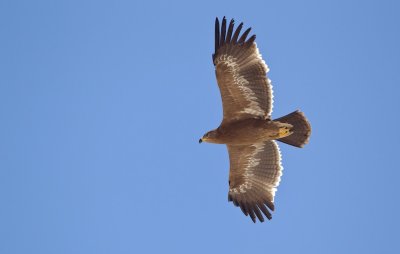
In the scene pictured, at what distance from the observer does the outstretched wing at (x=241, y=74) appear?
12359mm

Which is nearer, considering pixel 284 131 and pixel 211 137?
pixel 284 131

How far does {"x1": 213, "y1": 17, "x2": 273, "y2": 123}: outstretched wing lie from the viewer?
12359 millimetres

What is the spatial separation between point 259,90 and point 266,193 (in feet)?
7.77

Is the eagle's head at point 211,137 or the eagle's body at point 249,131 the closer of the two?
the eagle's body at point 249,131

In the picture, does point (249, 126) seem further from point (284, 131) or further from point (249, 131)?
point (284, 131)

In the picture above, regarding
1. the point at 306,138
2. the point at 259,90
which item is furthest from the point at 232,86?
the point at 306,138

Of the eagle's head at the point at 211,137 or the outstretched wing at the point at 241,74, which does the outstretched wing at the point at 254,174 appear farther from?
the outstretched wing at the point at 241,74

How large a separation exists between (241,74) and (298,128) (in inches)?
66.8

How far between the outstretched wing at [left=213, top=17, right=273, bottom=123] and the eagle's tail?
468mm

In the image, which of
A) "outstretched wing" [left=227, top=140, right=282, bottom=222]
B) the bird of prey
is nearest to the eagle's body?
the bird of prey

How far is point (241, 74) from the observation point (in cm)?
1253

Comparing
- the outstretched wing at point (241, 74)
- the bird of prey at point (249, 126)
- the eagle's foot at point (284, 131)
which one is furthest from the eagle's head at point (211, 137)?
the eagle's foot at point (284, 131)

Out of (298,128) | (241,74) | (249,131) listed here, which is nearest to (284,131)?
(298,128)

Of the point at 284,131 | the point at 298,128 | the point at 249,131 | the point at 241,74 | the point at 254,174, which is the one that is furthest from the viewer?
the point at 254,174
